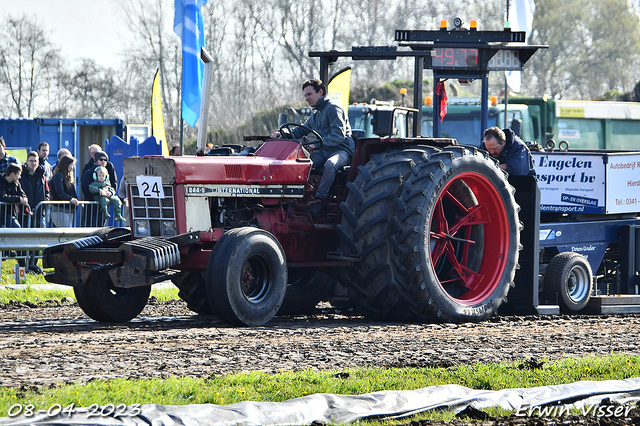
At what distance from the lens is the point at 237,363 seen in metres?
5.79

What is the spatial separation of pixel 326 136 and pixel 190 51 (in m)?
3.82

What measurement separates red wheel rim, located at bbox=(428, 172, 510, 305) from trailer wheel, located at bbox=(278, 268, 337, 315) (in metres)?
1.13

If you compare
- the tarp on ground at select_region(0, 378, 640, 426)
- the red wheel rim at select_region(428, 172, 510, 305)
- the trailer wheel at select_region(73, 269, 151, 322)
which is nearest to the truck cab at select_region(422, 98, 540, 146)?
the red wheel rim at select_region(428, 172, 510, 305)

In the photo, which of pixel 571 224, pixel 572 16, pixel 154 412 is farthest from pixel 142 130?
pixel 572 16

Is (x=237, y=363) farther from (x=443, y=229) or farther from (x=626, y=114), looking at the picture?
(x=626, y=114)

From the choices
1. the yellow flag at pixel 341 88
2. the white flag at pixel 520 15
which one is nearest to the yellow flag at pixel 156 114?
the yellow flag at pixel 341 88

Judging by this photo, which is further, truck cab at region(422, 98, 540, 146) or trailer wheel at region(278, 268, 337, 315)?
truck cab at region(422, 98, 540, 146)

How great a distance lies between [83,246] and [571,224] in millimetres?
5418

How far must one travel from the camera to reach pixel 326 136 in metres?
8.57

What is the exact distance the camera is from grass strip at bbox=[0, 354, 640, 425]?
14.8 feet

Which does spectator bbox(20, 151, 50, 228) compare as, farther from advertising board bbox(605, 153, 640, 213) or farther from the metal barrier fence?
advertising board bbox(605, 153, 640, 213)

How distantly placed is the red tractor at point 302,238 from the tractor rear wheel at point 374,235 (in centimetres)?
1

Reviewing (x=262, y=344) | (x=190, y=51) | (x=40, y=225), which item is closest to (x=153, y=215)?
(x=262, y=344)

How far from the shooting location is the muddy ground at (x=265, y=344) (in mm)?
5562
